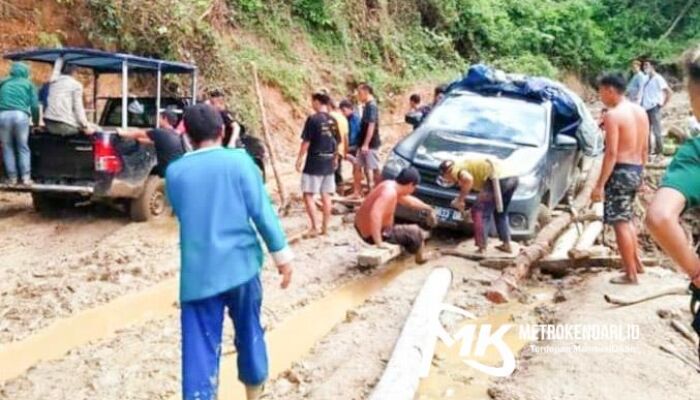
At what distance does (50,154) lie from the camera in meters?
9.30

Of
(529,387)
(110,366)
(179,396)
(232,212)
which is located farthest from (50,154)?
(529,387)

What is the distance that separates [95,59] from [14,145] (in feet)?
4.62

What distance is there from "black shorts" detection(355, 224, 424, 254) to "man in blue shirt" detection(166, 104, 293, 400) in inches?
166

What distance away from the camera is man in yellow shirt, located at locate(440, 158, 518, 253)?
8156mm

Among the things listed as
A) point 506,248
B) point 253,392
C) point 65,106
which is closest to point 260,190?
point 253,392

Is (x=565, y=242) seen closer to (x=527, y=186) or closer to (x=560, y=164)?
(x=527, y=186)

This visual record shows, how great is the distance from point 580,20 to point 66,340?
1159 inches

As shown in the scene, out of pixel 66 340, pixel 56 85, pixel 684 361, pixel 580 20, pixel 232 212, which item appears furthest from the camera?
pixel 580 20

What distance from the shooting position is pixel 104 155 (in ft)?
29.2

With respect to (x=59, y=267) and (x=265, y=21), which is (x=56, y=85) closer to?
(x=59, y=267)

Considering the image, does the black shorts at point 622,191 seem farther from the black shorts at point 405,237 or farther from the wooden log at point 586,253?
the black shorts at point 405,237

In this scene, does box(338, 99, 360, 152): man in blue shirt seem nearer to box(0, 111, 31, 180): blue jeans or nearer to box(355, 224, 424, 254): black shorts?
box(355, 224, 424, 254): black shorts

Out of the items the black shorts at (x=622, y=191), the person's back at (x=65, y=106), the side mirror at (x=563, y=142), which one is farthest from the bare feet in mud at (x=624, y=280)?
the person's back at (x=65, y=106)

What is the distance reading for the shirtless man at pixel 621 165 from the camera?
250 inches
